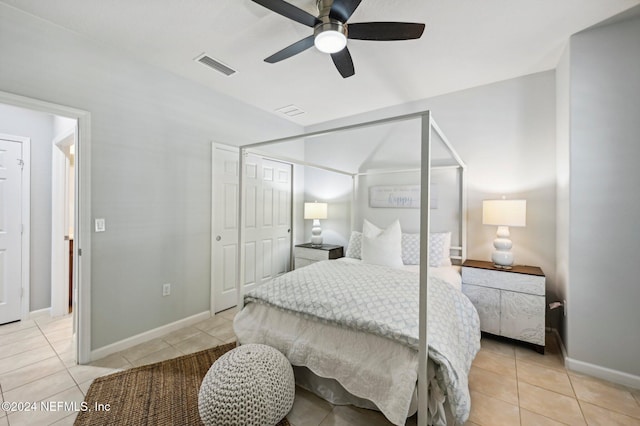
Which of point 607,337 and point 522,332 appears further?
point 522,332

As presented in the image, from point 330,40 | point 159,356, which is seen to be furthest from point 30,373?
point 330,40

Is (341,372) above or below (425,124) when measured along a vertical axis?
below

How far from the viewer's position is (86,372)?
2033mm

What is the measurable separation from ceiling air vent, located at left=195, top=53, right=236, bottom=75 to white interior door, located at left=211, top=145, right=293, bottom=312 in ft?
2.81

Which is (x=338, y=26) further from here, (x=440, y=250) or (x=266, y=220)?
(x=266, y=220)

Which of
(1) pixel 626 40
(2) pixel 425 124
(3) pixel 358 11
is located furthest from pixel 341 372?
(1) pixel 626 40

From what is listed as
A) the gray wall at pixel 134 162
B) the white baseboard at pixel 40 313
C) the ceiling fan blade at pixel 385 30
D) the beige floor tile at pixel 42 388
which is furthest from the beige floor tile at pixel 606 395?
the white baseboard at pixel 40 313

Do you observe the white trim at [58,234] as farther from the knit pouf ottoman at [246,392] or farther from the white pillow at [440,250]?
the white pillow at [440,250]

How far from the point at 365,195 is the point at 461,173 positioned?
128 cm

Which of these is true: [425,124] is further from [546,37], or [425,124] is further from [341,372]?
[546,37]

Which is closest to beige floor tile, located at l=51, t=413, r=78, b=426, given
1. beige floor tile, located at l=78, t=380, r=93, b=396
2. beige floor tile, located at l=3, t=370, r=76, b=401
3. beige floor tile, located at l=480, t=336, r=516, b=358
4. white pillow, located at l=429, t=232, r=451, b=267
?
beige floor tile, located at l=78, t=380, r=93, b=396

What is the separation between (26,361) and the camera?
215 centimetres

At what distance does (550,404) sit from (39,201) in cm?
513

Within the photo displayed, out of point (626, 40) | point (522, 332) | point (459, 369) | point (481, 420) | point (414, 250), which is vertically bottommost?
point (481, 420)
